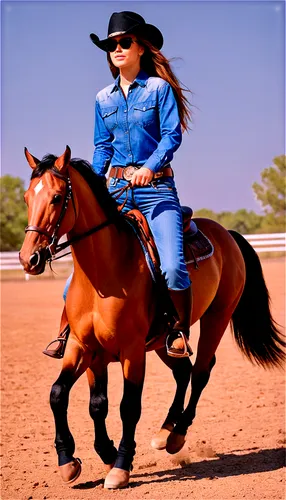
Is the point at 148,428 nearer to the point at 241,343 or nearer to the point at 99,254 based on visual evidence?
the point at 241,343

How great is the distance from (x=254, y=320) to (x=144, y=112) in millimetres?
3060

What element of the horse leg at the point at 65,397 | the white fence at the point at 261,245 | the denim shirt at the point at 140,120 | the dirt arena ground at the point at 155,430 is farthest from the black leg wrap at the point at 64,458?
the white fence at the point at 261,245

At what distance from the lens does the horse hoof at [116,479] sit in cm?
569

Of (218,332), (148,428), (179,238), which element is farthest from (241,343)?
(179,238)

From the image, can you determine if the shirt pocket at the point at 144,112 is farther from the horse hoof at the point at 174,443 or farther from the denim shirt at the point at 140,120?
the horse hoof at the point at 174,443

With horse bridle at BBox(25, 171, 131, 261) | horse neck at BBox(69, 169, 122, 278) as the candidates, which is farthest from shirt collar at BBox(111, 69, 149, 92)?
horse neck at BBox(69, 169, 122, 278)

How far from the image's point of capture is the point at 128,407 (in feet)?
18.9

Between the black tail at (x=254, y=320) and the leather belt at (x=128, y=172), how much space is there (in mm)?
2214

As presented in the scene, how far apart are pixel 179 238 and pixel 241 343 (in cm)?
257

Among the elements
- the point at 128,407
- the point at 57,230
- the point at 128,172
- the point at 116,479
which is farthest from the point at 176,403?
the point at 57,230

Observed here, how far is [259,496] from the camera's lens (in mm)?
5691

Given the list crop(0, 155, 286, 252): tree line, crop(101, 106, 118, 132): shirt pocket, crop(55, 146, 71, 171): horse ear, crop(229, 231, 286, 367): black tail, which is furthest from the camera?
crop(0, 155, 286, 252): tree line

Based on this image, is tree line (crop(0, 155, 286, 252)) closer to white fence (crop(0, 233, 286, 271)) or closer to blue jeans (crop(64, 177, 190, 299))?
white fence (crop(0, 233, 286, 271))

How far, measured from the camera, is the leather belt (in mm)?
6039
